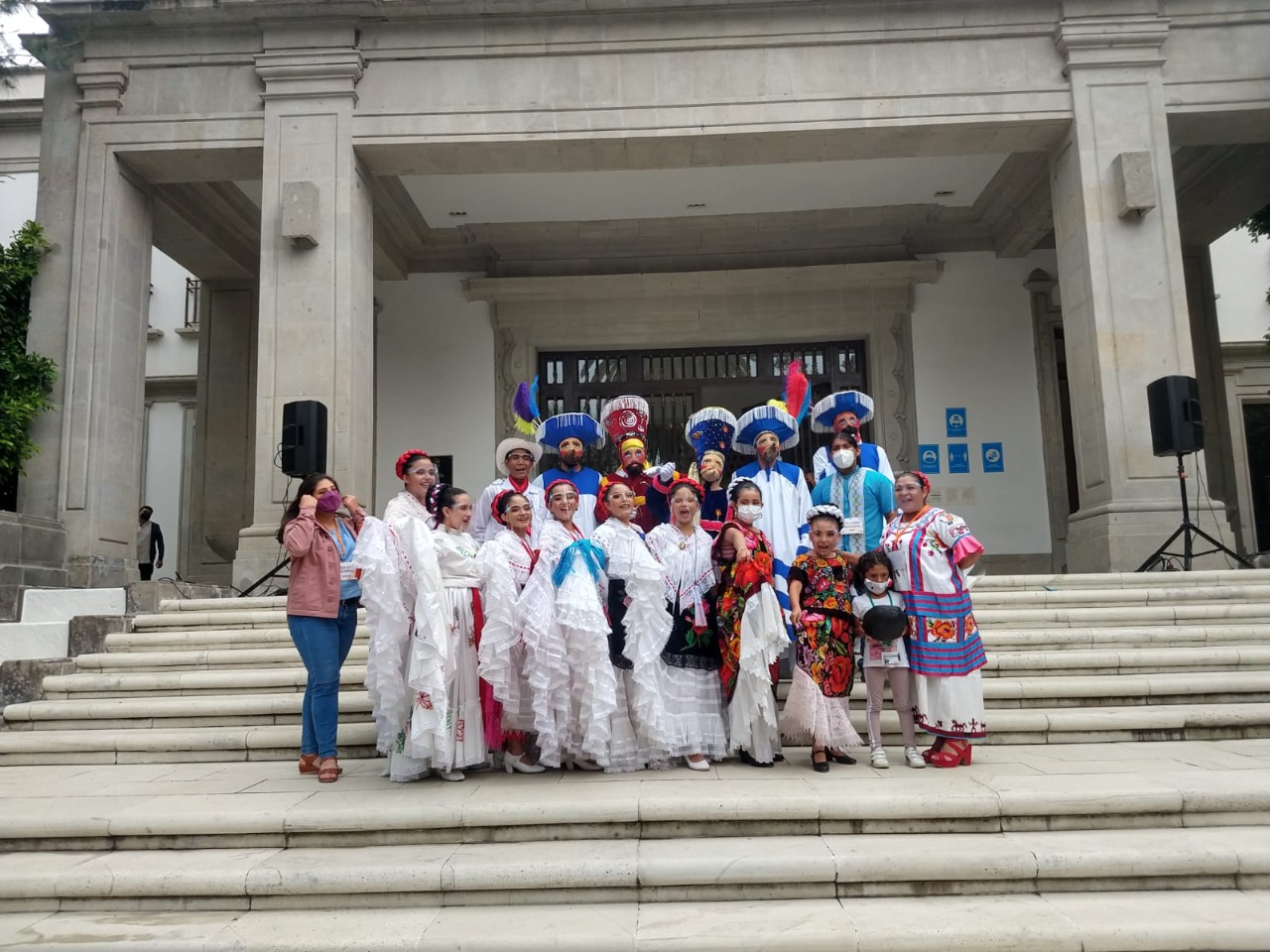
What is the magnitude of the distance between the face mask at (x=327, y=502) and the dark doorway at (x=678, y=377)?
827 cm

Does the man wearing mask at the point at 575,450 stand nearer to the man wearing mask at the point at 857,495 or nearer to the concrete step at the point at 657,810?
the man wearing mask at the point at 857,495

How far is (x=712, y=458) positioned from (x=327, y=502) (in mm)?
2393

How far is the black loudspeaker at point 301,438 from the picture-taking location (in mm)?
8484

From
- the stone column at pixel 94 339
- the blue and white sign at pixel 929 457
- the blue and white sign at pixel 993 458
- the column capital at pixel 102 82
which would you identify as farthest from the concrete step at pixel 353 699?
the column capital at pixel 102 82

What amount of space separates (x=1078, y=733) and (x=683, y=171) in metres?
8.40

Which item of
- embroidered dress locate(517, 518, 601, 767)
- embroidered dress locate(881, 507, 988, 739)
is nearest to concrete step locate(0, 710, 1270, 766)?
embroidered dress locate(881, 507, 988, 739)

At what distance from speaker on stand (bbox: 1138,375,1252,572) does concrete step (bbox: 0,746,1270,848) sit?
4210 millimetres

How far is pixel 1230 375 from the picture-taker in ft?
51.5

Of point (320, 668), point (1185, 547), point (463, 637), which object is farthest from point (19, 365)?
point (1185, 547)

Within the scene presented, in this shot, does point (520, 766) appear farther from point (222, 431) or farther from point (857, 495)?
point (222, 431)

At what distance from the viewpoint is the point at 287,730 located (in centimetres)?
566

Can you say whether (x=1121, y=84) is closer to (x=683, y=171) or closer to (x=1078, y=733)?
(x=683, y=171)

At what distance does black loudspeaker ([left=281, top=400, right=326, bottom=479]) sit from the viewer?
848cm

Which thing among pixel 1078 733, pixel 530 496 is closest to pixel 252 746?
pixel 530 496
